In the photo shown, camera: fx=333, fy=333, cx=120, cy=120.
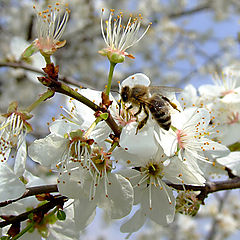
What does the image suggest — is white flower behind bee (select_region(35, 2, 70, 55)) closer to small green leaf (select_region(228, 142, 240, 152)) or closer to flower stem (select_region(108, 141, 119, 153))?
flower stem (select_region(108, 141, 119, 153))

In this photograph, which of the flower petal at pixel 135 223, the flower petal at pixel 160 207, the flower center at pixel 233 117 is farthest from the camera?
the flower center at pixel 233 117

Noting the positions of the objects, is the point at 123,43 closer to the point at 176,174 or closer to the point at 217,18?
the point at 176,174

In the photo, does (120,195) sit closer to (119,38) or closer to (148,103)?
(148,103)

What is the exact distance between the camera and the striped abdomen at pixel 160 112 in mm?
1312

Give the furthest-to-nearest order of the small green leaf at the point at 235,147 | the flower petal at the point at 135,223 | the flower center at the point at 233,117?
the flower center at the point at 233,117 < the small green leaf at the point at 235,147 < the flower petal at the point at 135,223

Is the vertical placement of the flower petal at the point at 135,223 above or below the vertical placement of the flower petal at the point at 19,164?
below

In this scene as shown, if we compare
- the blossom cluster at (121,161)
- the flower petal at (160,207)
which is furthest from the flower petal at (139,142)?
the flower petal at (160,207)

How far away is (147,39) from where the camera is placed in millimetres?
7852

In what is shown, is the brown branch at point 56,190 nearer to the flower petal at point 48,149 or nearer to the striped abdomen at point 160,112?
the flower petal at point 48,149

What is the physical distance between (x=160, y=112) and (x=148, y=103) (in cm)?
9

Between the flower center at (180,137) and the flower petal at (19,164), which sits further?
the flower center at (180,137)

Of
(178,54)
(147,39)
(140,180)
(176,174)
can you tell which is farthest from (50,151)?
(178,54)

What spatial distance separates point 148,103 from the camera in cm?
139

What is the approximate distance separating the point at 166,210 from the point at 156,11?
788cm
